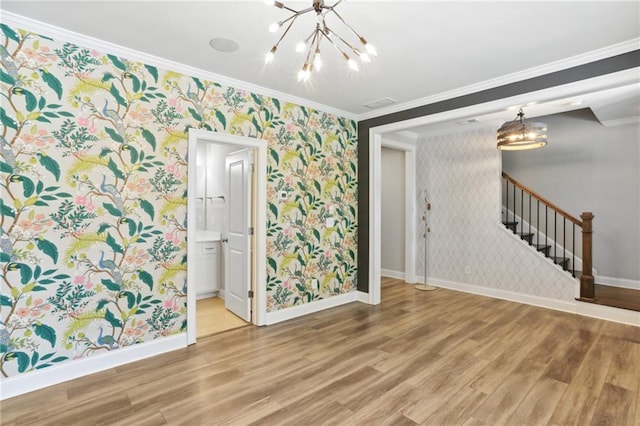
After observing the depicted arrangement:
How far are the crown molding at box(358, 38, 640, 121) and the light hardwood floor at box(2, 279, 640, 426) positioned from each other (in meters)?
2.75

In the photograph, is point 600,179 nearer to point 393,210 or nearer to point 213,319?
point 393,210

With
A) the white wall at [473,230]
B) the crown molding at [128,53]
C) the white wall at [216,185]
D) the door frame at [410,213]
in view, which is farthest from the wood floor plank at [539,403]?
the white wall at [216,185]

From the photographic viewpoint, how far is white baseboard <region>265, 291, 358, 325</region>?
3.95m

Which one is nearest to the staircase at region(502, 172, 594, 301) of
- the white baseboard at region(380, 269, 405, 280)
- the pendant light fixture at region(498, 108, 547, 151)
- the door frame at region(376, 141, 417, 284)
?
the pendant light fixture at region(498, 108, 547, 151)

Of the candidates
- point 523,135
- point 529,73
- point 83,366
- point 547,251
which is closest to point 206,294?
point 83,366

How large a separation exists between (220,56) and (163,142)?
984 millimetres

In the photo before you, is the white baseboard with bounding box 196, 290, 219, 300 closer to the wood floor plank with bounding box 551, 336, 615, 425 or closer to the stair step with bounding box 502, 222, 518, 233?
the wood floor plank with bounding box 551, 336, 615, 425

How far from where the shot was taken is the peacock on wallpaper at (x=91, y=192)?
7.92 ft

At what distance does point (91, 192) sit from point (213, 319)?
210 centimetres

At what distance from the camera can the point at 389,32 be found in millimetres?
2594

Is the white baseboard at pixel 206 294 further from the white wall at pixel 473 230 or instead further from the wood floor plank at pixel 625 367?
the wood floor plank at pixel 625 367

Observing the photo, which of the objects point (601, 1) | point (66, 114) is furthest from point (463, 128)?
point (66, 114)

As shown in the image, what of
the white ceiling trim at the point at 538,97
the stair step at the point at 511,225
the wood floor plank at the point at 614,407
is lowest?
the wood floor plank at the point at 614,407

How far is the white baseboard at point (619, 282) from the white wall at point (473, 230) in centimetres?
174
